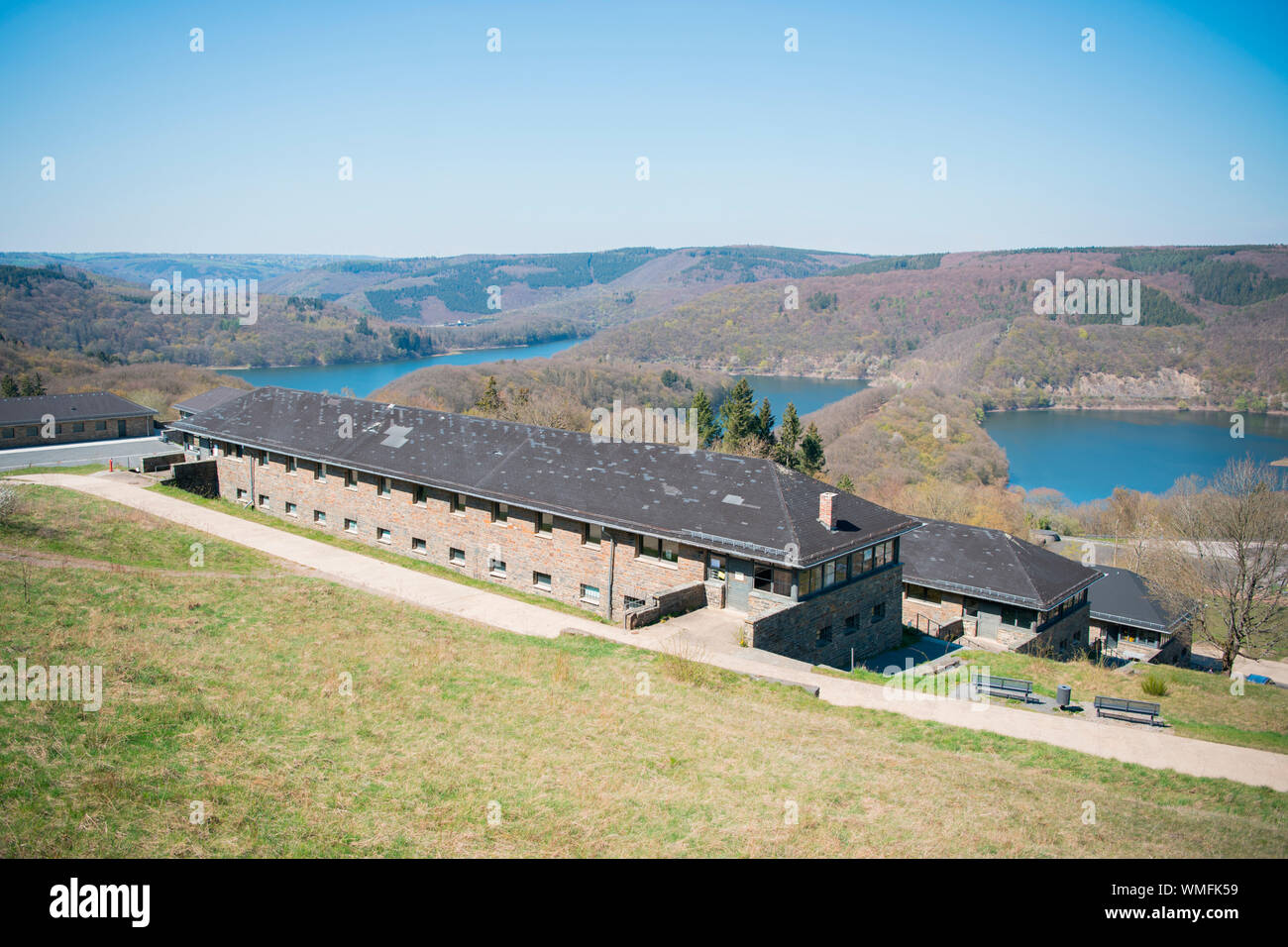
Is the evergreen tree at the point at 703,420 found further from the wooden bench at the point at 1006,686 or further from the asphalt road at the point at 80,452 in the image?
the wooden bench at the point at 1006,686

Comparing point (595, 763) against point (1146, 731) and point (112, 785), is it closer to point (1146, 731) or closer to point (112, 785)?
point (112, 785)

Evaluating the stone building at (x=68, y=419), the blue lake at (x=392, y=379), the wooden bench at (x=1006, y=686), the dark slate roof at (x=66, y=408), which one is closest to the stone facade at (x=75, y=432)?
the stone building at (x=68, y=419)

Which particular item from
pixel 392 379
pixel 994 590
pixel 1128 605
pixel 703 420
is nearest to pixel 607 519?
pixel 994 590

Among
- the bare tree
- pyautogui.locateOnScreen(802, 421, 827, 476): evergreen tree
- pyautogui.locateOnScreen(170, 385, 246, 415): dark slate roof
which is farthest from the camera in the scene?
pyautogui.locateOnScreen(802, 421, 827, 476): evergreen tree

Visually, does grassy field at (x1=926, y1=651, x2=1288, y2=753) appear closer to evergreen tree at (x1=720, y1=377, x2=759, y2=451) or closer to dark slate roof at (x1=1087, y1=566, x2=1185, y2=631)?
dark slate roof at (x1=1087, y1=566, x2=1185, y2=631)

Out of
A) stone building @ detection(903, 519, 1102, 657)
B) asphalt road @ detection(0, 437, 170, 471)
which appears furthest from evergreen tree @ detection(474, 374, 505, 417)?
stone building @ detection(903, 519, 1102, 657)
